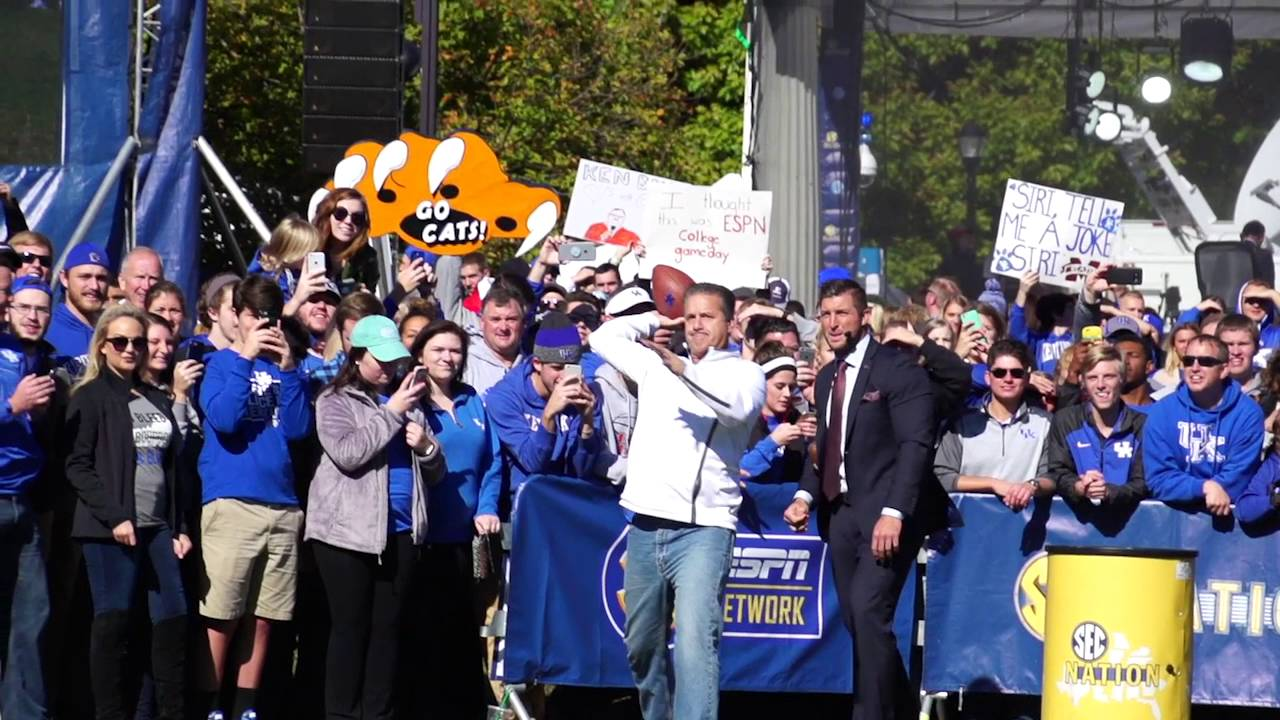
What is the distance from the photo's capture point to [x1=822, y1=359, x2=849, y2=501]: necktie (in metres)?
9.32

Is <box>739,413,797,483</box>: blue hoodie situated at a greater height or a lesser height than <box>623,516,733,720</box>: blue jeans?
greater

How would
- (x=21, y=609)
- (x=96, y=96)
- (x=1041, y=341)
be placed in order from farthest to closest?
(x=96, y=96), (x=1041, y=341), (x=21, y=609)

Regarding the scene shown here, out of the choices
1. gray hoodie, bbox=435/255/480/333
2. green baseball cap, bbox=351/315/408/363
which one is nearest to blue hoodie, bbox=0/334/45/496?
green baseball cap, bbox=351/315/408/363

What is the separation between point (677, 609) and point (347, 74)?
23.3ft

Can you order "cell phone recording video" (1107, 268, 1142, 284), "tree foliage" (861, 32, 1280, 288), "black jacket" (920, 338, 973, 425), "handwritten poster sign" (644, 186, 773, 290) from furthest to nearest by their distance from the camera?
"tree foliage" (861, 32, 1280, 288) < "handwritten poster sign" (644, 186, 773, 290) < "cell phone recording video" (1107, 268, 1142, 284) < "black jacket" (920, 338, 973, 425)

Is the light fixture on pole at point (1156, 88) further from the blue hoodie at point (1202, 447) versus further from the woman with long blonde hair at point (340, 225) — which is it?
the woman with long blonde hair at point (340, 225)

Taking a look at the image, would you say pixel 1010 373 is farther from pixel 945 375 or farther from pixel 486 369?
pixel 486 369

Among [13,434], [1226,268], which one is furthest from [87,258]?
[1226,268]

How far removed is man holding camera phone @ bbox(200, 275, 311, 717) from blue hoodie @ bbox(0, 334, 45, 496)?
0.72m

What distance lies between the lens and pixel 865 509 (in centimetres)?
926

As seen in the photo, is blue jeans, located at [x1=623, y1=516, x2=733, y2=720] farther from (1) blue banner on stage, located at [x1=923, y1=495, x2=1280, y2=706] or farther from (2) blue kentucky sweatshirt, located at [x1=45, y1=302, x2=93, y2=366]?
(2) blue kentucky sweatshirt, located at [x1=45, y1=302, x2=93, y2=366]

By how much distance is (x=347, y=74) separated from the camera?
48.0 ft

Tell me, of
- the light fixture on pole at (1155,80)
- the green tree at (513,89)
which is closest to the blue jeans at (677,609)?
the green tree at (513,89)

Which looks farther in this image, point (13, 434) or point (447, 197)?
point (447, 197)
